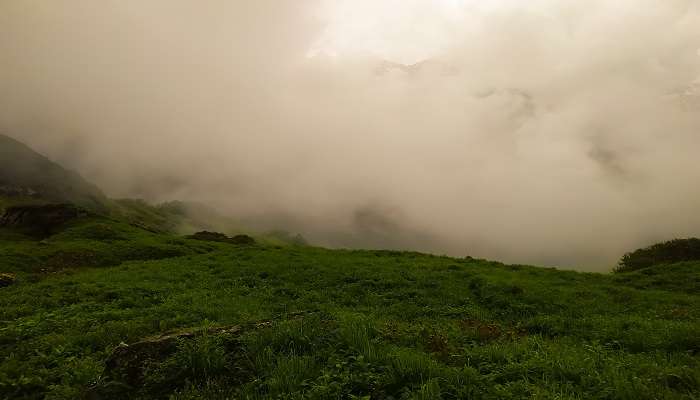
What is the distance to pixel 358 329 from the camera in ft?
34.5

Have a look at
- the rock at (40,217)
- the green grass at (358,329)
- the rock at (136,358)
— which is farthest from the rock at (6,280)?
the rock at (40,217)

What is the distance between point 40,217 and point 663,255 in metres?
87.7

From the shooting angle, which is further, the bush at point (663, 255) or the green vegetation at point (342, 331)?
the bush at point (663, 255)

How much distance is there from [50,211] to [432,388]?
7850 centimetres

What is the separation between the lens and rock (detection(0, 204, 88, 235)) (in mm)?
64719

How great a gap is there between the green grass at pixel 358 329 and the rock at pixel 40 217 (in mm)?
29178

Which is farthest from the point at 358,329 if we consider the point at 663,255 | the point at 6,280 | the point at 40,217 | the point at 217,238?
the point at 40,217

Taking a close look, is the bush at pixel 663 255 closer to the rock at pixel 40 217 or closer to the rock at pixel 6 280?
the rock at pixel 6 280

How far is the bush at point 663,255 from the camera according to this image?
155 feet

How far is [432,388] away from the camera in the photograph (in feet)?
23.6

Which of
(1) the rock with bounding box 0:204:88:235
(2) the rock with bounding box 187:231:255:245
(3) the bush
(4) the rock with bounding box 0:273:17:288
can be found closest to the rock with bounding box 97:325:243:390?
(4) the rock with bounding box 0:273:17:288

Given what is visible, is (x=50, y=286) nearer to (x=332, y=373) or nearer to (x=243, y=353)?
(x=243, y=353)

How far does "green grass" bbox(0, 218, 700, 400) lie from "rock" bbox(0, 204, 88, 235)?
2918 cm

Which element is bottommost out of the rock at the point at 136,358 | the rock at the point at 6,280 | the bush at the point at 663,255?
the rock at the point at 6,280
